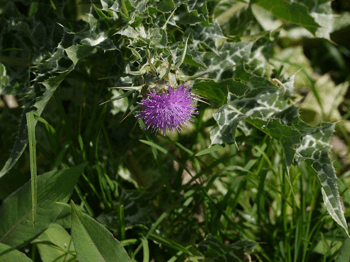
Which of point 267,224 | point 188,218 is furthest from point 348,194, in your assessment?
point 188,218

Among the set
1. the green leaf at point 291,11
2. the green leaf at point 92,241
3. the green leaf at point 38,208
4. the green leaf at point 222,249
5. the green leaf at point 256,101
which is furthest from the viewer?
the green leaf at point 291,11

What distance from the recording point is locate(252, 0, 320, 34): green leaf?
241 centimetres

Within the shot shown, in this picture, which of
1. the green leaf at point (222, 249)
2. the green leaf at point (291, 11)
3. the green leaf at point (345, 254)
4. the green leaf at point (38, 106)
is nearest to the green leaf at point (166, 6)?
the green leaf at point (38, 106)

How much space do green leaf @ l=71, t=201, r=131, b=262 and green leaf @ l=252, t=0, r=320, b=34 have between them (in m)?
1.94

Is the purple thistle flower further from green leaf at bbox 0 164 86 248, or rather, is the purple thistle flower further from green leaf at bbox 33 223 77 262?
green leaf at bbox 33 223 77 262

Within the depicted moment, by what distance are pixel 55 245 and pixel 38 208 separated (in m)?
0.25

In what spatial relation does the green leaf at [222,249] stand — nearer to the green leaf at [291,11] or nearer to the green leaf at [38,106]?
the green leaf at [38,106]

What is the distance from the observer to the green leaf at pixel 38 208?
1.94 meters

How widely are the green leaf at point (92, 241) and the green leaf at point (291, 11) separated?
→ 76.2 inches

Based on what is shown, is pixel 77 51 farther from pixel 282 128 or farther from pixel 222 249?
pixel 222 249

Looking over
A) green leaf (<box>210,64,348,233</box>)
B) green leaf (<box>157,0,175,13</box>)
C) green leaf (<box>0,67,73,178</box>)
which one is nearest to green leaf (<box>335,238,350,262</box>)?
green leaf (<box>210,64,348,233</box>)

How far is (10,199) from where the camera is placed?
2.01 metres

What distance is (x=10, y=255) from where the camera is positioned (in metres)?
1.81

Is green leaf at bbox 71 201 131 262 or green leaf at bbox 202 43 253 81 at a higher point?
green leaf at bbox 202 43 253 81
